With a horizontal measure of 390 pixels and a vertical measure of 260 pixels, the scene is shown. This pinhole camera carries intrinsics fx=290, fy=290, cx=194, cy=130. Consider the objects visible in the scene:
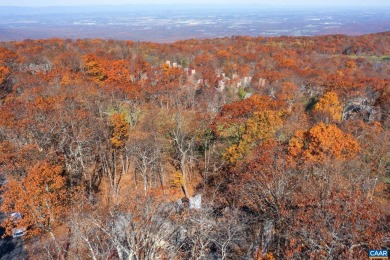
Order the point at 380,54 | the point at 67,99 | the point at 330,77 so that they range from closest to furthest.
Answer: the point at 67,99, the point at 330,77, the point at 380,54

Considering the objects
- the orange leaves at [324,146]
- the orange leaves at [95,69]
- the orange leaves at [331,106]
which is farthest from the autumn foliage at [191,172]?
the orange leaves at [95,69]

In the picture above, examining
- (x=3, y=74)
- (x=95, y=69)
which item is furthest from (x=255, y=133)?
(x=3, y=74)

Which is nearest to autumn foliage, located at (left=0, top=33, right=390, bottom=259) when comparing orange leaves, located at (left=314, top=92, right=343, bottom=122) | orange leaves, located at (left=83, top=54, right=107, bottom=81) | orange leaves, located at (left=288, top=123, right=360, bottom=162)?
orange leaves, located at (left=288, top=123, right=360, bottom=162)

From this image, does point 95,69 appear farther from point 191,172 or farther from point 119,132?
point 191,172

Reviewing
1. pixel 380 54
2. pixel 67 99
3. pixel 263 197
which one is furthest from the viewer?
pixel 380 54

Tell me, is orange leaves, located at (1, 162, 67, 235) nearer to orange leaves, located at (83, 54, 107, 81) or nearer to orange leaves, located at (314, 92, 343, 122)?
orange leaves, located at (314, 92, 343, 122)

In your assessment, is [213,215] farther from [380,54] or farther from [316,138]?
[380,54]

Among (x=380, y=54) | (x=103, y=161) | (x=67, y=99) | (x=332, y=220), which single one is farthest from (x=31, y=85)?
(x=380, y=54)
